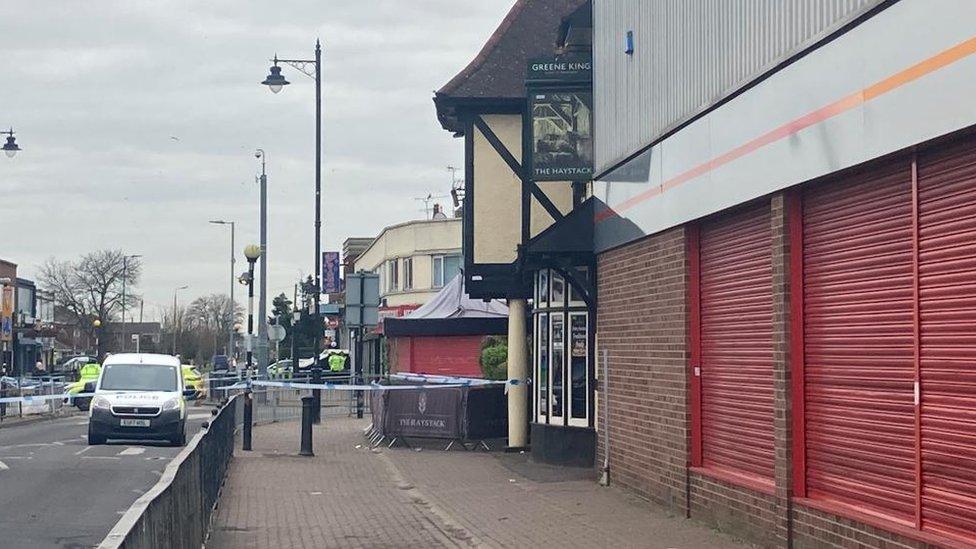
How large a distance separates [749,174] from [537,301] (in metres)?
9.48

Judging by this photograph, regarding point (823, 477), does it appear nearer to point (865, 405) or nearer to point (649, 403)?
point (865, 405)

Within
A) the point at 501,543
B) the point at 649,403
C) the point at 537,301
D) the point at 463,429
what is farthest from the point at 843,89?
the point at 463,429

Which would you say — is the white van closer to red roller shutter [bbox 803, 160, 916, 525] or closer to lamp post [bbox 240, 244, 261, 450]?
lamp post [bbox 240, 244, 261, 450]

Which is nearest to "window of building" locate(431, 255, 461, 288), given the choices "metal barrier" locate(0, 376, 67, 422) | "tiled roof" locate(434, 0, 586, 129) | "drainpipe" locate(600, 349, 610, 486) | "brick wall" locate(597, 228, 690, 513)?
"metal barrier" locate(0, 376, 67, 422)

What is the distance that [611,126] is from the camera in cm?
1842

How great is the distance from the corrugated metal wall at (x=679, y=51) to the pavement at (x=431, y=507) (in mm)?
4228

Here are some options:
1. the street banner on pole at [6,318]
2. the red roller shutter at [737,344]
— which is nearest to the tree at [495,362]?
the red roller shutter at [737,344]

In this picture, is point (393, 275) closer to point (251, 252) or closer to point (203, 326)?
point (251, 252)

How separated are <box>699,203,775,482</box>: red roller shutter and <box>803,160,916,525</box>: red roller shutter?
44.5 inches

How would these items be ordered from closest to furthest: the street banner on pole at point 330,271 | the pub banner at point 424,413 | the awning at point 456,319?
the pub banner at point 424,413, the awning at point 456,319, the street banner on pole at point 330,271

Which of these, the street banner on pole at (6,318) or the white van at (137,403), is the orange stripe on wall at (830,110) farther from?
the street banner on pole at (6,318)

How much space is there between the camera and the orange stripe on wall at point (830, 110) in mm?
8391

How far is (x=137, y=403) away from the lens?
83.8ft

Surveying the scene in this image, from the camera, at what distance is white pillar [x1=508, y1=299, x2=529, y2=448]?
939 inches
